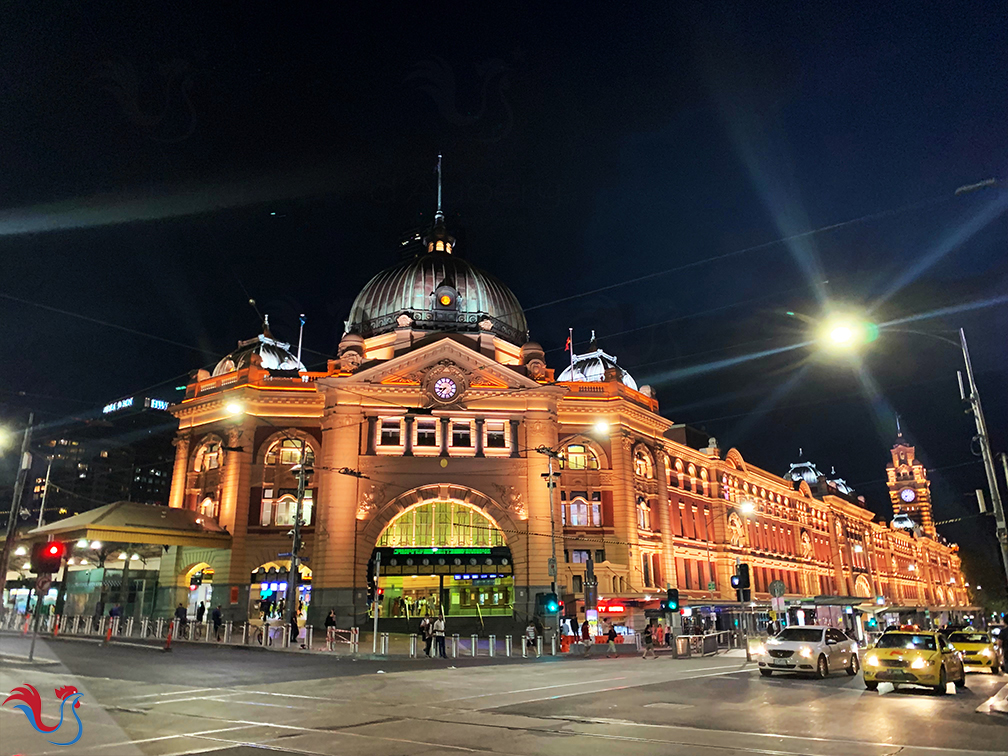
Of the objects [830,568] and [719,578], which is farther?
[830,568]

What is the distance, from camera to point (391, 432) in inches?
2077

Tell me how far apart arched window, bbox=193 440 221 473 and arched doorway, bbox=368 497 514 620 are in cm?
1506

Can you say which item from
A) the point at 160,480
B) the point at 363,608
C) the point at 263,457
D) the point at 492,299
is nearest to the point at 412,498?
the point at 363,608

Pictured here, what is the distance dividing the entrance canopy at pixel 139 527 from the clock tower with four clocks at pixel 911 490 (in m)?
178

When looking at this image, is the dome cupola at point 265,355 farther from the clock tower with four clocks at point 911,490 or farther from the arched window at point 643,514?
the clock tower with four clocks at point 911,490

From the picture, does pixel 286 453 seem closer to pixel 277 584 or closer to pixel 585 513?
pixel 277 584

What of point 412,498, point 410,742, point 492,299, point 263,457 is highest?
point 492,299

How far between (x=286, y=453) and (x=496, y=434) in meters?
15.4

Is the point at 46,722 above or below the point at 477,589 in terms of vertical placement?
below

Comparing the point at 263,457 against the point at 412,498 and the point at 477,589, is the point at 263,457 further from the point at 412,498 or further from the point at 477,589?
the point at 477,589

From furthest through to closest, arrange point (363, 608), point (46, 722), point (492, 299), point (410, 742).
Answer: point (492, 299), point (363, 608), point (46, 722), point (410, 742)

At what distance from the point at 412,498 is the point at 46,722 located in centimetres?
3796

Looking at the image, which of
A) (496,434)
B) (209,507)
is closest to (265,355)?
(209,507)

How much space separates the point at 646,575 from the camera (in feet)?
188
